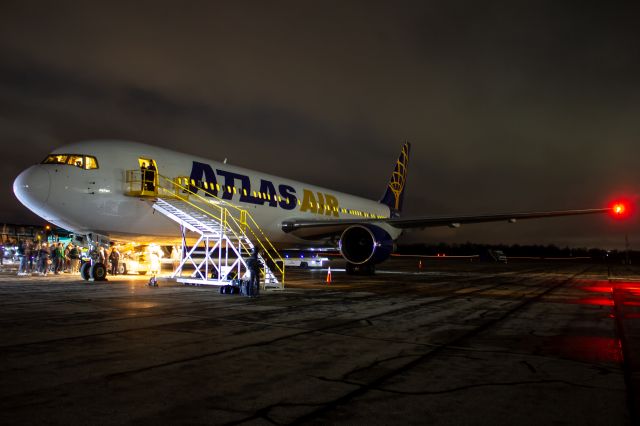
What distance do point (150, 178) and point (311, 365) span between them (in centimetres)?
1172

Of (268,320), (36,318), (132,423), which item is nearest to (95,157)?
(36,318)

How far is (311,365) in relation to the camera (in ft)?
15.8

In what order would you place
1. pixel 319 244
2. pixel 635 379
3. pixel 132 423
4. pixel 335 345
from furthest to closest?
pixel 319 244, pixel 335 345, pixel 635 379, pixel 132 423

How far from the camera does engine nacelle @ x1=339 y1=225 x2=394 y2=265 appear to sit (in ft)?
60.4

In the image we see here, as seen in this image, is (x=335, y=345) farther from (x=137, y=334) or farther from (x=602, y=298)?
(x=602, y=298)

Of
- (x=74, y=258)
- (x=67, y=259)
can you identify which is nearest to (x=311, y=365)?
(x=74, y=258)

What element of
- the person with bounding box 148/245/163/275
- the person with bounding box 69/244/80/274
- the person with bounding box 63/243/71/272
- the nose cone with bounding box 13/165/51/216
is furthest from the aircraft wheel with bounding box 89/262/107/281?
the person with bounding box 63/243/71/272

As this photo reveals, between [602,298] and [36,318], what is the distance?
43.5 feet

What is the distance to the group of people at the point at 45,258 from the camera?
66.0ft

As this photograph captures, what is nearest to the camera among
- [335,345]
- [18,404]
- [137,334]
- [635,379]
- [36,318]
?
[18,404]

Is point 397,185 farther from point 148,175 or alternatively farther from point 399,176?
point 148,175

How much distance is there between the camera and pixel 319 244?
23.9 metres

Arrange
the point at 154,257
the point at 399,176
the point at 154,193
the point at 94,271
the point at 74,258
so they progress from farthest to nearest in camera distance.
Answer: the point at 399,176 → the point at 74,258 → the point at 154,257 → the point at 94,271 → the point at 154,193

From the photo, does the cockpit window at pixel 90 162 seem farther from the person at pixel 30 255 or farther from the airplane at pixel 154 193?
the person at pixel 30 255
